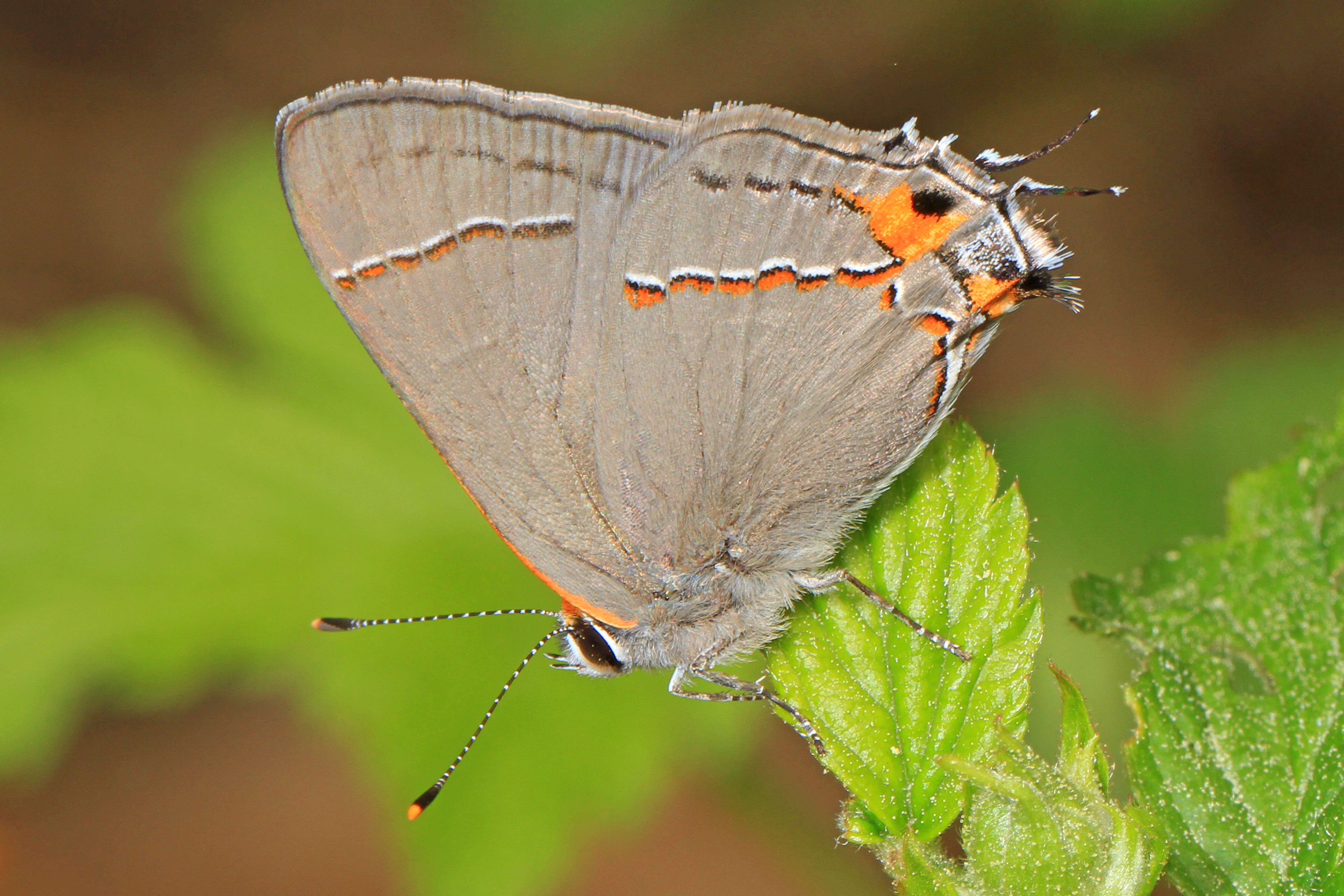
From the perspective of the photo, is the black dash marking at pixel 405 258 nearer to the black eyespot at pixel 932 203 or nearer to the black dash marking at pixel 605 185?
the black dash marking at pixel 605 185

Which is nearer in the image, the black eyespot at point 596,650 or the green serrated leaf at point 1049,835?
the green serrated leaf at point 1049,835

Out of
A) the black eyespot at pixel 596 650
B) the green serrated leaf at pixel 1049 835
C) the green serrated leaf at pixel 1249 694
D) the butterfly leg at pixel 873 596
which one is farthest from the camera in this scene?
the black eyespot at pixel 596 650

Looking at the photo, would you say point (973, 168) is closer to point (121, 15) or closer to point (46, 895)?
point (46, 895)

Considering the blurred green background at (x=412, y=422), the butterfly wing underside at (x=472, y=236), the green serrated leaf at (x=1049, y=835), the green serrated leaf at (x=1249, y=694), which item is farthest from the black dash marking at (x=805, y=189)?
the blurred green background at (x=412, y=422)

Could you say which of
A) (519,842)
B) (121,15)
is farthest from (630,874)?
(121,15)

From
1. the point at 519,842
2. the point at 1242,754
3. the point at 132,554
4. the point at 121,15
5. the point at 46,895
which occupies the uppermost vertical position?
the point at 121,15

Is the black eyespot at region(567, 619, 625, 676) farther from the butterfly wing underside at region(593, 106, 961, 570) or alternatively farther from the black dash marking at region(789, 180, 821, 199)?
the black dash marking at region(789, 180, 821, 199)

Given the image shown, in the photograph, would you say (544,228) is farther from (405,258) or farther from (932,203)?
(932,203)

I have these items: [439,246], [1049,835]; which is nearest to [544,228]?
[439,246]
